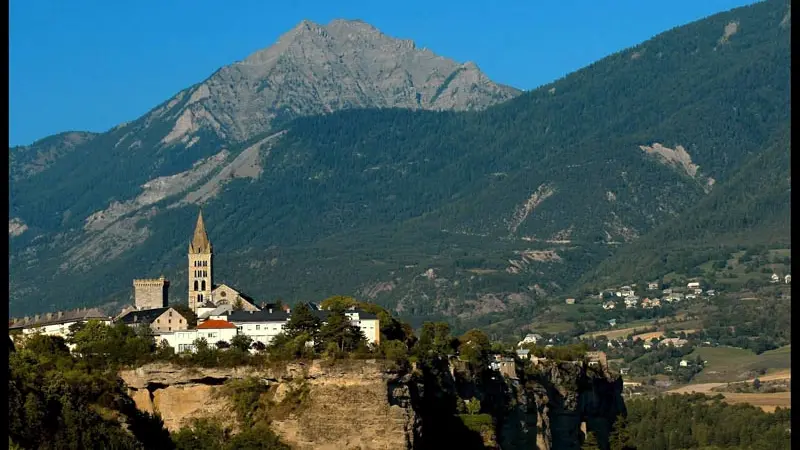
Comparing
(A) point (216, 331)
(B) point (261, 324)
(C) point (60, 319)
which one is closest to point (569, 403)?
(B) point (261, 324)

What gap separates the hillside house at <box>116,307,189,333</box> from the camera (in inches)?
3738

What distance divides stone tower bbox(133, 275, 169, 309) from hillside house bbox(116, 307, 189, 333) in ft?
80.7

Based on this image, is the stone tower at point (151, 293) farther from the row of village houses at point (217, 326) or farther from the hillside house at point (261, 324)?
the hillside house at point (261, 324)

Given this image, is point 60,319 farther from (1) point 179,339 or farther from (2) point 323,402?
(2) point 323,402

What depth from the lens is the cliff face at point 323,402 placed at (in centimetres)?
7456

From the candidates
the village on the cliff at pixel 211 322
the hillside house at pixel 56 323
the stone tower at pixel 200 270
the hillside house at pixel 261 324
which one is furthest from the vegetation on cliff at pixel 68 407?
the stone tower at pixel 200 270

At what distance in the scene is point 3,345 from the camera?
620 centimetres

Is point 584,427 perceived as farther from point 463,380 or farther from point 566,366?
point 463,380

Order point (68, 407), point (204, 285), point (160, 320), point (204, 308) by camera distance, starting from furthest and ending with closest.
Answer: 1. point (204, 285)
2. point (204, 308)
3. point (160, 320)
4. point (68, 407)

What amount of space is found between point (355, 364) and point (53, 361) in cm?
1225

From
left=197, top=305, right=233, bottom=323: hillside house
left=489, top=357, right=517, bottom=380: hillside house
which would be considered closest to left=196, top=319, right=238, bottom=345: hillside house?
left=197, top=305, right=233, bottom=323: hillside house

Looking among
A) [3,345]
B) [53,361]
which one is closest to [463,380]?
[53,361]

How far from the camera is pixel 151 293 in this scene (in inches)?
4985

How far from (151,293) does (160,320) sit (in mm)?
29651
